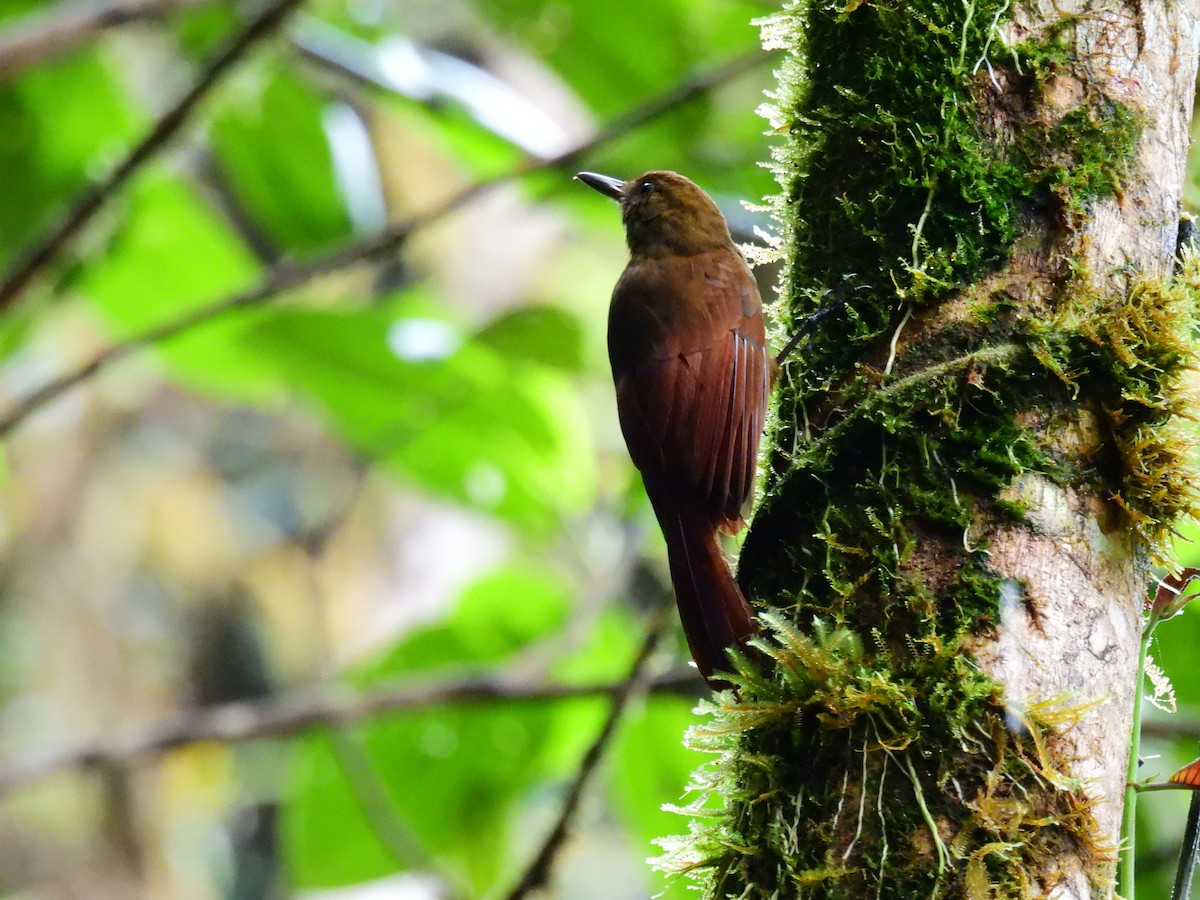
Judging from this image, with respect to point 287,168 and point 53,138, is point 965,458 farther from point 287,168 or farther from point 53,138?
point 53,138

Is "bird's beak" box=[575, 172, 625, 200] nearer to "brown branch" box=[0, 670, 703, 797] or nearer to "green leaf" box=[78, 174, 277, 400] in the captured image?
"green leaf" box=[78, 174, 277, 400]

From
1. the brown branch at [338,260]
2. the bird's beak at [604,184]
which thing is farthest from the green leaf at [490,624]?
the bird's beak at [604,184]

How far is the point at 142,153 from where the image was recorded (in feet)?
8.56

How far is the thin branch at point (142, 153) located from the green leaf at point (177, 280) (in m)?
0.62

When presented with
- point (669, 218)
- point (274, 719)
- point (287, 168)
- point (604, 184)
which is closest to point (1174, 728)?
point (669, 218)

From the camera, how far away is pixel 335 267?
2.95 meters

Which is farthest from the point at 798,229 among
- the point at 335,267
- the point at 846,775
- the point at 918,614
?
the point at 335,267

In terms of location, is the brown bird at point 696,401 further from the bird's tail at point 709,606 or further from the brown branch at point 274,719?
the brown branch at point 274,719

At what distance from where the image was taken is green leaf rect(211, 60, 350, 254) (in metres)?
3.40

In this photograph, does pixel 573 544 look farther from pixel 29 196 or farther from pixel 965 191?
pixel 965 191

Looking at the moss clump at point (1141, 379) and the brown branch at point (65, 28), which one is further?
the brown branch at point (65, 28)

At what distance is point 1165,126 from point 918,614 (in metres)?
0.67

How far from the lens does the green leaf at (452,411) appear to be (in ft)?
10.0

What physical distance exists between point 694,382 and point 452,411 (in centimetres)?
119
